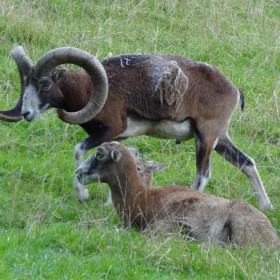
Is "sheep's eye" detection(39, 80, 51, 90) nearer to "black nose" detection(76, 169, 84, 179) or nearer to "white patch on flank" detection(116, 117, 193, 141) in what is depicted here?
"white patch on flank" detection(116, 117, 193, 141)

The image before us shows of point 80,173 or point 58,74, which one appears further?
point 58,74

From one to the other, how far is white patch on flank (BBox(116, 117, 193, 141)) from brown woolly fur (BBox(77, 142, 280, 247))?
3.53 feet

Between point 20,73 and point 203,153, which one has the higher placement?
point 20,73

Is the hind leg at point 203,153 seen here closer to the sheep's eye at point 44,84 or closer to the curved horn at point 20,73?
the sheep's eye at point 44,84

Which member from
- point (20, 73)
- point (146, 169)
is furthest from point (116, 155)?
point (20, 73)

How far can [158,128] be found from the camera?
1311cm

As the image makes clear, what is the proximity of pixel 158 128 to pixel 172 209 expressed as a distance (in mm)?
1897

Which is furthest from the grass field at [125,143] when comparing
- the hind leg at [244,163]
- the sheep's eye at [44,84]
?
the sheep's eye at [44,84]

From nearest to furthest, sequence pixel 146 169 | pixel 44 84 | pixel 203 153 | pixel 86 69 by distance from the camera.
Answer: pixel 146 169 < pixel 86 69 < pixel 44 84 < pixel 203 153

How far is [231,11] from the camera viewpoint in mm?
19438

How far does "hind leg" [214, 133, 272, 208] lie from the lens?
43.0 feet

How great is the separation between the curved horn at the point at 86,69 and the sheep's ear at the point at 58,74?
7.0 inches

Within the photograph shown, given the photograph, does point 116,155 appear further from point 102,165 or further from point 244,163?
point 244,163

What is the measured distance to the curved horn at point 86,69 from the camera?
12.3 meters
